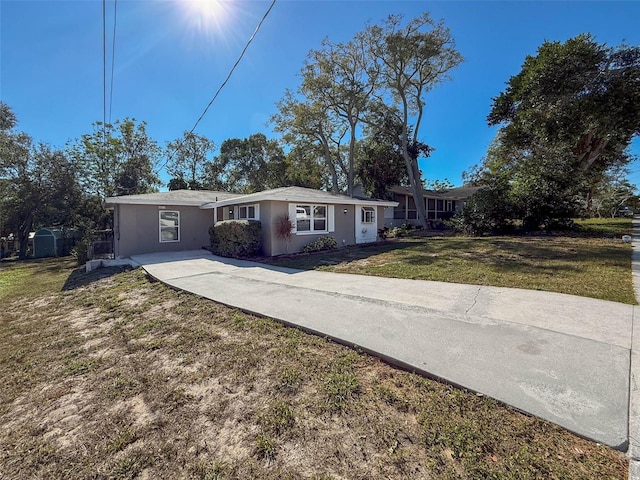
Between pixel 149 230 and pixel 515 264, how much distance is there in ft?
44.5

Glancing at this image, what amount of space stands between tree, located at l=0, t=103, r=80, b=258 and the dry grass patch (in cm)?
2014

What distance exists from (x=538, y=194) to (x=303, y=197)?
37.4 feet

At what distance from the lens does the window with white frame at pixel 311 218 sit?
37.9 ft

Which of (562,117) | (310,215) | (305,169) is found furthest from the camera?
(305,169)

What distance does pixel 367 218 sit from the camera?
47.6 feet

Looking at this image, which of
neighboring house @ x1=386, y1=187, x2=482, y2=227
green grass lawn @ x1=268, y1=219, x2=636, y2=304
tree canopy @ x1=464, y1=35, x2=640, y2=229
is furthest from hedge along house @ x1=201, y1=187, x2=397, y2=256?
neighboring house @ x1=386, y1=187, x2=482, y2=227

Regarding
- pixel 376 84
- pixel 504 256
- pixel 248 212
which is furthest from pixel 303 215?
pixel 376 84

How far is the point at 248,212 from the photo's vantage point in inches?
474

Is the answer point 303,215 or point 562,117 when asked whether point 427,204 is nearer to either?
point 562,117

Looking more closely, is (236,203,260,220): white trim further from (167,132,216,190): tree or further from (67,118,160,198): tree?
(167,132,216,190): tree

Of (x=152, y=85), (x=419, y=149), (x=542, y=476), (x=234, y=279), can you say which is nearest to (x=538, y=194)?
(x=419, y=149)

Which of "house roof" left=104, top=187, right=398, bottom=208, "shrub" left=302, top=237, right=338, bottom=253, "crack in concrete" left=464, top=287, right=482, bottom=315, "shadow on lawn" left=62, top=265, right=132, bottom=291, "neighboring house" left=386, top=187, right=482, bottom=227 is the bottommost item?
"shadow on lawn" left=62, top=265, right=132, bottom=291

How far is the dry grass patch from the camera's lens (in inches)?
71.4

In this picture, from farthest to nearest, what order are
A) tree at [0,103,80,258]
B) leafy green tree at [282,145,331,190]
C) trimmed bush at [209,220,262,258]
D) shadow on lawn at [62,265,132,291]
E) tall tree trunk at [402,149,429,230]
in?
leafy green tree at [282,145,331,190] < tall tree trunk at [402,149,429,230] < tree at [0,103,80,258] < trimmed bush at [209,220,262,258] < shadow on lawn at [62,265,132,291]
